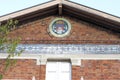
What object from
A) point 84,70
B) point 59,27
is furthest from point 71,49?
point 59,27

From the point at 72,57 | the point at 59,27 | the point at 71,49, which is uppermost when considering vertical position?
the point at 59,27

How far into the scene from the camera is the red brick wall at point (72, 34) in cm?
1591

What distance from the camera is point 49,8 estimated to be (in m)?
16.5

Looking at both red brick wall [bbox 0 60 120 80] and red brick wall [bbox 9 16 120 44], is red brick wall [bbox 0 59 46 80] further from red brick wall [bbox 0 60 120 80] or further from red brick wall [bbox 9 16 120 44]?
red brick wall [bbox 9 16 120 44]

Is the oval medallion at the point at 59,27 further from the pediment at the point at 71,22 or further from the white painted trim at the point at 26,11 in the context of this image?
the white painted trim at the point at 26,11

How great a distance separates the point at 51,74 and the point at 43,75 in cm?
41

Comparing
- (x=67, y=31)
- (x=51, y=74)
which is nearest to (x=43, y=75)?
(x=51, y=74)

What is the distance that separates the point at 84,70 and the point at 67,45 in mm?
1462

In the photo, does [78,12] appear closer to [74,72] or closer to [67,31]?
[67,31]

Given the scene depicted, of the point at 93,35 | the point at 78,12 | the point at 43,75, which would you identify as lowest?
the point at 43,75

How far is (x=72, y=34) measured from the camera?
1606 cm

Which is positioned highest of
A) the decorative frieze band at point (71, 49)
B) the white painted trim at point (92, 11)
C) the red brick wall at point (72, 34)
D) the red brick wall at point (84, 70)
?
the white painted trim at point (92, 11)

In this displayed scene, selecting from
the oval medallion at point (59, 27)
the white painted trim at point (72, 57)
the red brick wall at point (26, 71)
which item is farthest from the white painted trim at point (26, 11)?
the red brick wall at point (26, 71)

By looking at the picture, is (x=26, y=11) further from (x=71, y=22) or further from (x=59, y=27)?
(x=71, y=22)
